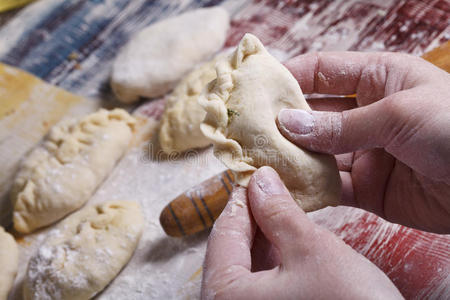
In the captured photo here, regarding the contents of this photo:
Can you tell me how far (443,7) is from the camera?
2.01 metres

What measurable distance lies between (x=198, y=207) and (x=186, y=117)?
19.5 inches

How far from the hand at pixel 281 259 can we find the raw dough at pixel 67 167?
39.5 inches

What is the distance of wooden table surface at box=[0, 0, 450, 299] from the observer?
1521mm

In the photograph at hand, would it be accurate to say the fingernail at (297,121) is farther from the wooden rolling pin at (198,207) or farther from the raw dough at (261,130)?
the wooden rolling pin at (198,207)

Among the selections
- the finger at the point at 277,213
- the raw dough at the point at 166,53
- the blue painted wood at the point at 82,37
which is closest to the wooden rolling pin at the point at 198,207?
the finger at the point at 277,213

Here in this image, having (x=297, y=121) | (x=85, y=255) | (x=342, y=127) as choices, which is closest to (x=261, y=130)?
(x=297, y=121)

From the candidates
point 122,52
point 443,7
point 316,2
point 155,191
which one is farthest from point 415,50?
point 122,52

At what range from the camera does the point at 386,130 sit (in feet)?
3.39

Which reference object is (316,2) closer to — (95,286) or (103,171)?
(103,171)

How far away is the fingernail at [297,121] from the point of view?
111cm

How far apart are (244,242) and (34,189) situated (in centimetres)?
125

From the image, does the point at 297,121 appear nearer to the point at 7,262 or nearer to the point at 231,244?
the point at 231,244

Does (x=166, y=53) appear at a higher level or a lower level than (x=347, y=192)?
higher

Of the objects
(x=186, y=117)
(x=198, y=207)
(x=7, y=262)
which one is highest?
(x=186, y=117)
